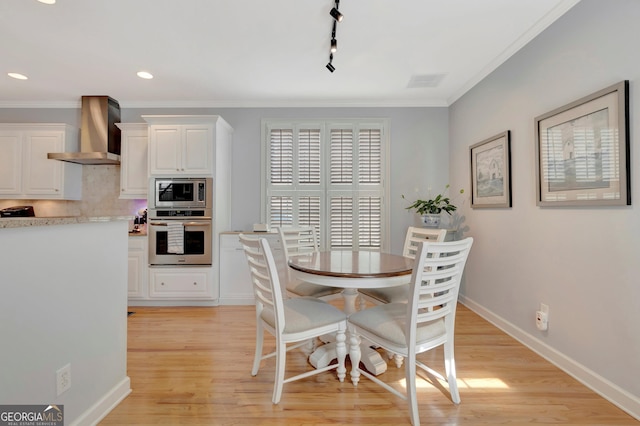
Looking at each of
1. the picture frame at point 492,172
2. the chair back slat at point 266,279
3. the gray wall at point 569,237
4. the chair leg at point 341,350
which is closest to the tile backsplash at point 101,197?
the chair back slat at point 266,279

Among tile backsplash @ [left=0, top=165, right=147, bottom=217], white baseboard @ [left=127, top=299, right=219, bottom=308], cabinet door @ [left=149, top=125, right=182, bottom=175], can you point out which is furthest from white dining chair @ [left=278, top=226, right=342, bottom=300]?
tile backsplash @ [left=0, top=165, right=147, bottom=217]

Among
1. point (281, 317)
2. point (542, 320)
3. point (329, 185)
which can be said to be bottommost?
point (542, 320)

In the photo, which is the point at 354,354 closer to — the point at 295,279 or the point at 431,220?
the point at 295,279

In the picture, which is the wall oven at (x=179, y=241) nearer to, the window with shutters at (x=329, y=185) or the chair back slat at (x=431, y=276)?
the window with shutters at (x=329, y=185)

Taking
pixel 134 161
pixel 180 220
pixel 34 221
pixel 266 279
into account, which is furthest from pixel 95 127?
pixel 266 279

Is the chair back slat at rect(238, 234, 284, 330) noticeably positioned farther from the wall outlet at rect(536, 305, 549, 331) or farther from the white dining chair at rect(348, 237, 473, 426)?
the wall outlet at rect(536, 305, 549, 331)

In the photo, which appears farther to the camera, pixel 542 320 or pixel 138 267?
pixel 138 267

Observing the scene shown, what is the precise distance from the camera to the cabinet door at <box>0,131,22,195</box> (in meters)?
3.60

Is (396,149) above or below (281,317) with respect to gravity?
above

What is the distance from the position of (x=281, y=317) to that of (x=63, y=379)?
42.2 inches

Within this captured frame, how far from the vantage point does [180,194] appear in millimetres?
3461

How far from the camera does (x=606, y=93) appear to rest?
1762 mm

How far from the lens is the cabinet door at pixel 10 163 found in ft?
11.8

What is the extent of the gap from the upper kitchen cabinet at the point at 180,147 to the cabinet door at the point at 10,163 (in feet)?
5.73
